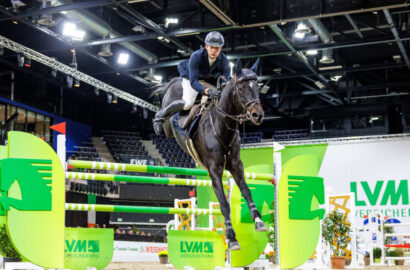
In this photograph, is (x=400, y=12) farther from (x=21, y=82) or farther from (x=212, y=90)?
(x=21, y=82)

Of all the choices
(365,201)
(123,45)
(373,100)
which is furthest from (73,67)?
(373,100)

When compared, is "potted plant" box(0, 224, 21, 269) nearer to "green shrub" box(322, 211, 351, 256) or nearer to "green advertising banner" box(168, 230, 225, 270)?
"green advertising banner" box(168, 230, 225, 270)

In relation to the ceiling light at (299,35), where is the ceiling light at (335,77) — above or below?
above

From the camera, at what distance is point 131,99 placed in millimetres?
18844

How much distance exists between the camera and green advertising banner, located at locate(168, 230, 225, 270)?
4.65 m

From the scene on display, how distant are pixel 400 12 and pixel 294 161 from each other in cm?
923

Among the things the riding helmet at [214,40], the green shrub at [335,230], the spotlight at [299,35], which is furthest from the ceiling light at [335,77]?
the riding helmet at [214,40]

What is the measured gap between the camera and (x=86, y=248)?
4.25m

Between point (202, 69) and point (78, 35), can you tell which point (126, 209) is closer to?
point (202, 69)

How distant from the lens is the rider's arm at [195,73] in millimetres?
4371

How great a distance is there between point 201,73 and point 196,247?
156cm

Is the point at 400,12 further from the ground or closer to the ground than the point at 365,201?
further from the ground

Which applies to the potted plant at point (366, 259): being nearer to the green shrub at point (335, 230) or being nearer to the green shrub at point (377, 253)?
the green shrub at point (377, 253)

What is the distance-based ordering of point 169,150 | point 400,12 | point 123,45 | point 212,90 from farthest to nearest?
point 169,150 < point 123,45 < point 400,12 < point 212,90
